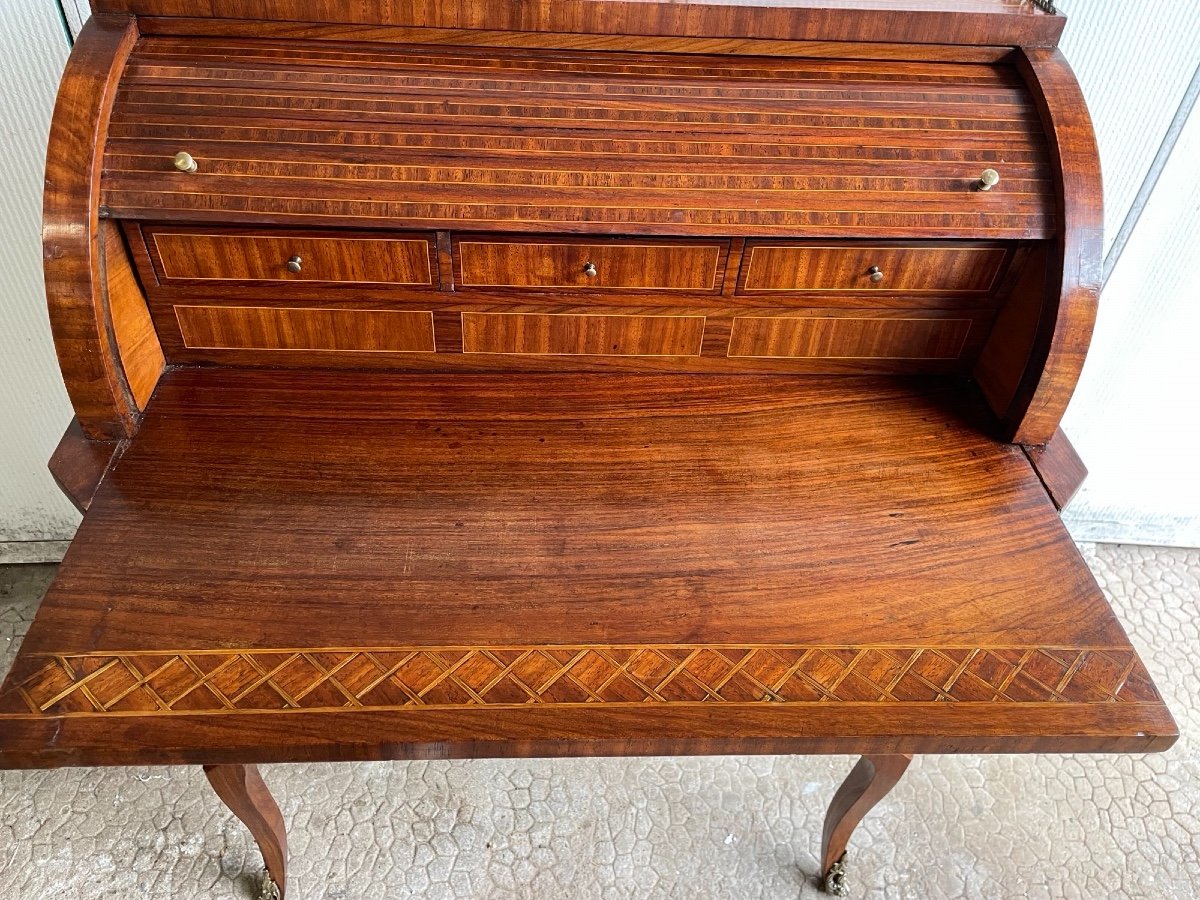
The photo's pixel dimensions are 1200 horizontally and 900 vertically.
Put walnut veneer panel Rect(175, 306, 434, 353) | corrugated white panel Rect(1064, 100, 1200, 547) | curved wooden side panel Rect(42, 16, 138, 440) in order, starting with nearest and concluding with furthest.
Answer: curved wooden side panel Rect(42, 16, 138, 440) → walnut veneer panel Rect(175, 306, 434, 353) → corrugated white panel Rect(1064, 100, 1200, 547)

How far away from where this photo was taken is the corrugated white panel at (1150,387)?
1.88 meters

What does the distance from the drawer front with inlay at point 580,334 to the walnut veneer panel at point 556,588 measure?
63 mm

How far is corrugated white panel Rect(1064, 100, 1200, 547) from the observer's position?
188cm

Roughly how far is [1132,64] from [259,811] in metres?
1.99

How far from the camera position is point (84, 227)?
121 cm

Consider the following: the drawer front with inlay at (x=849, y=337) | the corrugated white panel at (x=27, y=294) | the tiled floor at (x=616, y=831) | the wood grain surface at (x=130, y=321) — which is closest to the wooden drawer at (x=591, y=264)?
the drawer front with inlay at (x=849, y=337)

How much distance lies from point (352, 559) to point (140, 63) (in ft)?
2.57

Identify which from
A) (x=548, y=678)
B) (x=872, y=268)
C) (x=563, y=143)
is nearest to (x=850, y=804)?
(x=548, y=678)

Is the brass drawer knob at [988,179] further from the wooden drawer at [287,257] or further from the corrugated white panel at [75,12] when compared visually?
the corrugated white panel at [75,12]

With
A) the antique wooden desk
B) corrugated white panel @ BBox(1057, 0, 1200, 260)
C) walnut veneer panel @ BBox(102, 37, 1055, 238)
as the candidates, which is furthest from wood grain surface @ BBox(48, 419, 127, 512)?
corrugated white panel @ BBox(1057, 0, 1200, 260)

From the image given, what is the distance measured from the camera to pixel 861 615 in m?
1.18

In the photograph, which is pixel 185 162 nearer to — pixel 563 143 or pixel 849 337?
pixel 563 143

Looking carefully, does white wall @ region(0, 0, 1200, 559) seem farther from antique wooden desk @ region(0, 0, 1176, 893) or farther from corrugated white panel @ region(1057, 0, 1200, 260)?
antique wooden desk @ region(0, 0, 1176, 893)

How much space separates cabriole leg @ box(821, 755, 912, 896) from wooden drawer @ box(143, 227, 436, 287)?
1.01 m
